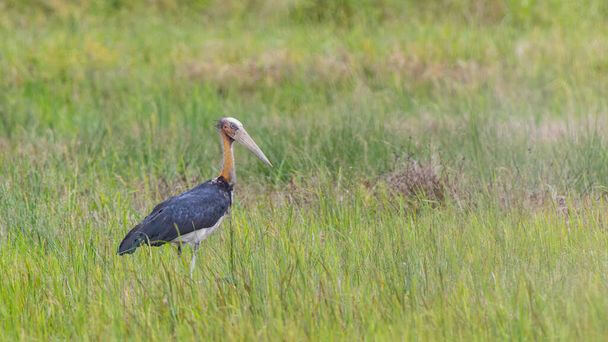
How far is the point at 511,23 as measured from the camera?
1588 centimetres

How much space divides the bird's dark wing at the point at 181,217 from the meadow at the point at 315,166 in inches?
4.7

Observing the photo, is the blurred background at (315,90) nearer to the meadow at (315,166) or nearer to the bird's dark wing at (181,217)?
the meadow at (315,166)

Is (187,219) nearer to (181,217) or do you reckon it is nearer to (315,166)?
(181,217)

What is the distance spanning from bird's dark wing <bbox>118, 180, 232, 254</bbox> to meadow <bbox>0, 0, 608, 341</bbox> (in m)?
0.12

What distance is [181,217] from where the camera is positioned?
6762 mm

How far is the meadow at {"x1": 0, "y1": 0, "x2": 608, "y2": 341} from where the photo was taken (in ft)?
17.5

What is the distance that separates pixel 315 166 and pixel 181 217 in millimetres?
2212

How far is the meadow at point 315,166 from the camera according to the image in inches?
211

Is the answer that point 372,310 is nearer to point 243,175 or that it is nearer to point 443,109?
point 243,175

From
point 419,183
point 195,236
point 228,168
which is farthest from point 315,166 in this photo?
point 195,236

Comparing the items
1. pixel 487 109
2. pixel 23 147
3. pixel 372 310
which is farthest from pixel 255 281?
pixel 487 109

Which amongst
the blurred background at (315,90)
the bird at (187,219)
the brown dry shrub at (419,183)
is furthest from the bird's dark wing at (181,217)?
the brown dry shrub at (419,183)

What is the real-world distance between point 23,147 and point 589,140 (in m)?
4.69

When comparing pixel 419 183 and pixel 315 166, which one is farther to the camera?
pixel 315 166
